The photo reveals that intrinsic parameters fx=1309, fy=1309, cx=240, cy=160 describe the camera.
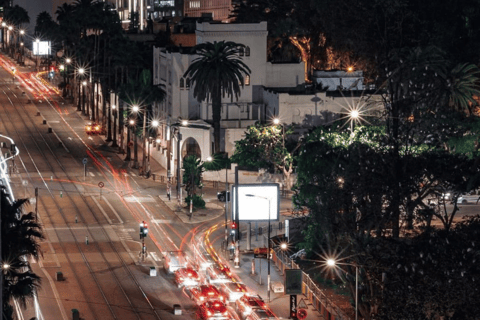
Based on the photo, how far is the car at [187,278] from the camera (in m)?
93.0

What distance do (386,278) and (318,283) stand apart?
686 inches

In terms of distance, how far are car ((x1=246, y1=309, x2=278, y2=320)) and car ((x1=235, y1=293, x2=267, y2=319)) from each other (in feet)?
1.71

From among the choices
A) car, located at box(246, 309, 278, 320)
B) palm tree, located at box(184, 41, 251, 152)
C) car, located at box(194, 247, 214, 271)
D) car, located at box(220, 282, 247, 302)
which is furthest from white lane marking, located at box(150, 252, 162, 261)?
palm tree, located at box(184, 41, 251, 152)

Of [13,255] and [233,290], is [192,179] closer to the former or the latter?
[233,290]

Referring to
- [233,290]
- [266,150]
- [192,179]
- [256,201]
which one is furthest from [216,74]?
[233,290]

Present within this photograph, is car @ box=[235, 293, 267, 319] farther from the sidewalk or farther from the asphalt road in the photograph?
the asphalt road

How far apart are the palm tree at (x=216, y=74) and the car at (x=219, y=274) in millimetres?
40508

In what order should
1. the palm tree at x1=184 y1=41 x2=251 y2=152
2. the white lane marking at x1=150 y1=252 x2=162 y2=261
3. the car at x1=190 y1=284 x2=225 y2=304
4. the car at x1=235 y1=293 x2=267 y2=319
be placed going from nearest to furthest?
the car at x1=235 y1=293 x2=267 y2=319 → the car at x1=190 y1=284 x2=225 y2=304 → the white lane marking at x1=150 y1=252 x2=162 y2=261 → the palm tree at x1=184 y1=41 x2=251 y2=152

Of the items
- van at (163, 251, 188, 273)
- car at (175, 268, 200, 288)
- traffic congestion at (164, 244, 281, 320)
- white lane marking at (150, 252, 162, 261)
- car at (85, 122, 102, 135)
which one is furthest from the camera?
car at (85, 122, 102, 135)

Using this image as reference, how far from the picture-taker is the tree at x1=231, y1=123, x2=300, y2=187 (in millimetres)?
128000

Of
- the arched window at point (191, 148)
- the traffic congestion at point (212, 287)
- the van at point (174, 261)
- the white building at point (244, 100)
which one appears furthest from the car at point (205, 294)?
the arched window at point (191, 148)

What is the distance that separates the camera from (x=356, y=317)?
79.8m

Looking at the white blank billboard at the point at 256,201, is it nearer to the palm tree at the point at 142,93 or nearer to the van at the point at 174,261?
the van at the point at 174,261

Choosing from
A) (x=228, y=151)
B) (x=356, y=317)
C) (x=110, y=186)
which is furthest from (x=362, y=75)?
(x=356, y=317)
